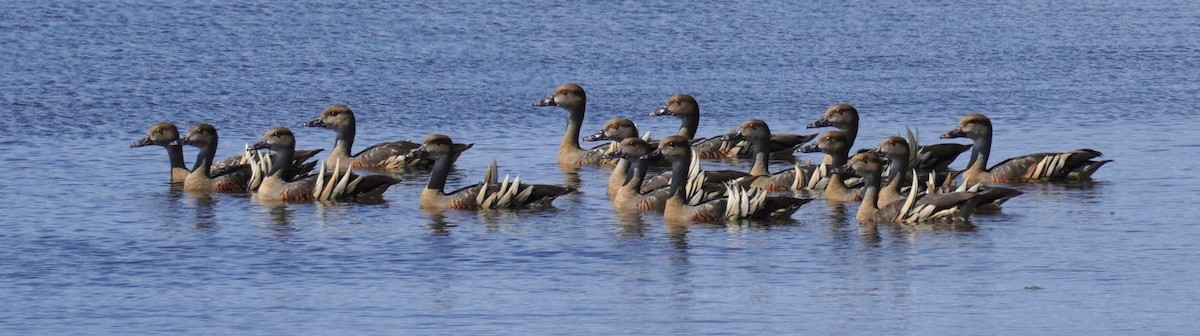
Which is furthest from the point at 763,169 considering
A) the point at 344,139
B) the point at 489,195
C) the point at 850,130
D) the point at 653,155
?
the point at 344,139

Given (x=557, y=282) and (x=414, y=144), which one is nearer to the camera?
(x=557, y=282)

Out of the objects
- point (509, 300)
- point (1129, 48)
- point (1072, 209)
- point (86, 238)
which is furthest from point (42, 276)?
point (1129, 48)

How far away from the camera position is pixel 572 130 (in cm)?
3098

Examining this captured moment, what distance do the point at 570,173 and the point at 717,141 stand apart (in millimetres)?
2875

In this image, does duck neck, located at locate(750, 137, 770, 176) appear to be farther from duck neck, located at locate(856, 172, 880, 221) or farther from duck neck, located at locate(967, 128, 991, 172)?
duck neck, located at locate(856, 172, 880, 221)

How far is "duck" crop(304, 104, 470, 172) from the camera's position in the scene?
2920 cm

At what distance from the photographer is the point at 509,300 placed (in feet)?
60.0

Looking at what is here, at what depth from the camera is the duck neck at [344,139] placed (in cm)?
3003

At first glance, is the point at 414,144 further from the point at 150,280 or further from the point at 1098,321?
the point at 1098,321

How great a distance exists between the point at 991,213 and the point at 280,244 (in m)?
7.52

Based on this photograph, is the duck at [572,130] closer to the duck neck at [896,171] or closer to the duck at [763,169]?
the duck at [763,169]

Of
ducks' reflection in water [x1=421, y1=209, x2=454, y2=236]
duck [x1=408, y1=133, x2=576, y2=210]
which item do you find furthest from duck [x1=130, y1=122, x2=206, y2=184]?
ducks' reflection in water [x1=421, y1=209, x2=454, y2=236]

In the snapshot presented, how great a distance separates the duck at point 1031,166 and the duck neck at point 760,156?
2410 mm

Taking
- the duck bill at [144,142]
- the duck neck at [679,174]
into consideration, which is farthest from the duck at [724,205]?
the duck bill at [144,142]
